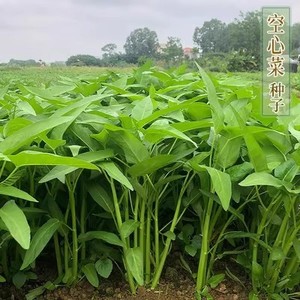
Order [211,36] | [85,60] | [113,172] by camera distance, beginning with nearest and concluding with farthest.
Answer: [113,172] < [85,60] < [211,36]

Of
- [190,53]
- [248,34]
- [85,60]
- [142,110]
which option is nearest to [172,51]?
[190,53]

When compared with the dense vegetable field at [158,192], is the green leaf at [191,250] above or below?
below

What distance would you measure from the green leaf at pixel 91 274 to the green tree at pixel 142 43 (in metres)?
5.71

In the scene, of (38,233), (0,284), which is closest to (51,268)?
(0,284)

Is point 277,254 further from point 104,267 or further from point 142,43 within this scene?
point 142,43

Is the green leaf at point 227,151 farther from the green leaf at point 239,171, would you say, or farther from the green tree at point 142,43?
the green tree at point 142,43

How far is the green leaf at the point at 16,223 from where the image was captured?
64 centimetres

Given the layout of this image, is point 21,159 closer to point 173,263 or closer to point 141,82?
point 173,263

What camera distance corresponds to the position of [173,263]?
1026mm

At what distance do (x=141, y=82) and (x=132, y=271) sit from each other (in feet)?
2.62

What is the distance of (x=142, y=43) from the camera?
723 centimetres

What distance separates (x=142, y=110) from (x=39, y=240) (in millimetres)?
309

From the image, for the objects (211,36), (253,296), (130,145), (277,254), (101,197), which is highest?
(211,36)

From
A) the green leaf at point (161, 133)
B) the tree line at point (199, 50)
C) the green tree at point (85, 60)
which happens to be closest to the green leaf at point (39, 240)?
the green leaf at point (161, 133)
